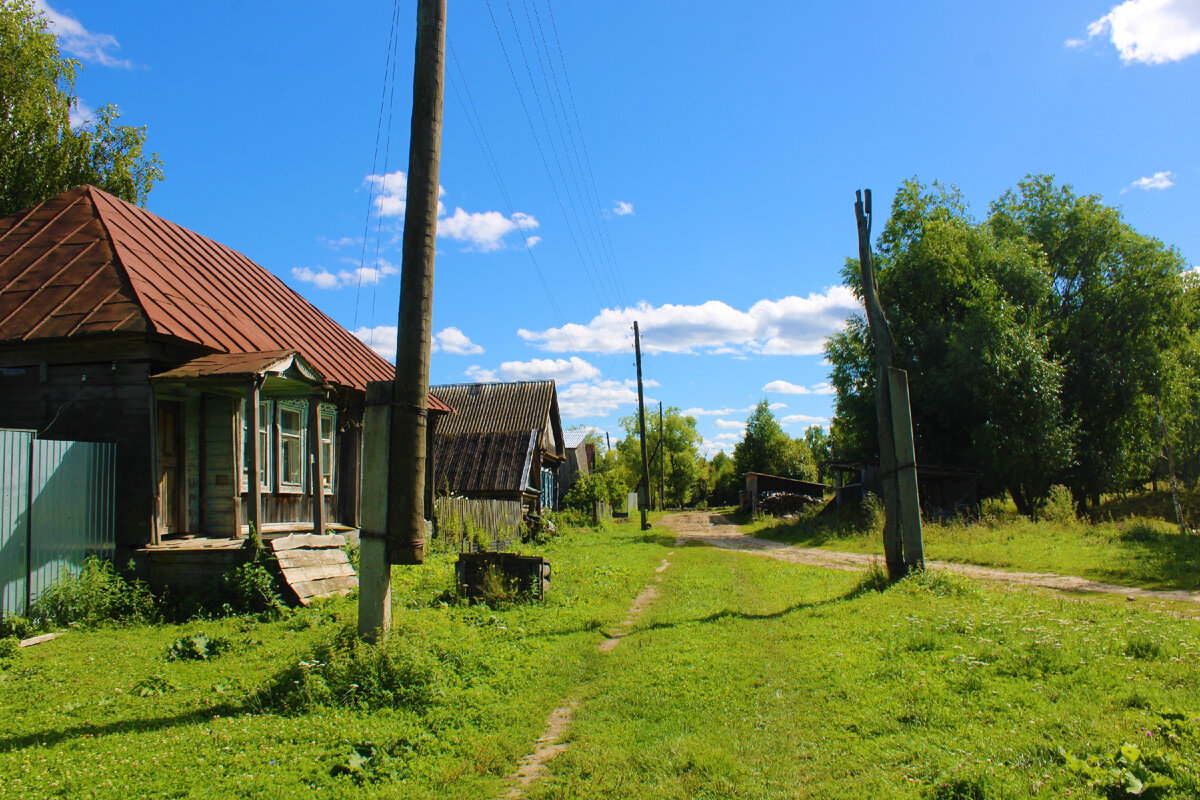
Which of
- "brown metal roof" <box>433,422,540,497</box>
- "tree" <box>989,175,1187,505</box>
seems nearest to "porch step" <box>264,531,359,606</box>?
"brown metal roof" <box>433,422,540,497</box>

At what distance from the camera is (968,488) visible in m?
27.6

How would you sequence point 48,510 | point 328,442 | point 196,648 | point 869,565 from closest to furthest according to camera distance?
point 196,648, point 48,510, point 869,565, point 328,442

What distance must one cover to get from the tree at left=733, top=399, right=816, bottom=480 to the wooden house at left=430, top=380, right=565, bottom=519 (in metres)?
33.9

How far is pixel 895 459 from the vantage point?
1214 cm

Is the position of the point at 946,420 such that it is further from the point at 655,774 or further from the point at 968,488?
the point at 655,774

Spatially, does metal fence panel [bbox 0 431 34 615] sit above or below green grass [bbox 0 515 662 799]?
above

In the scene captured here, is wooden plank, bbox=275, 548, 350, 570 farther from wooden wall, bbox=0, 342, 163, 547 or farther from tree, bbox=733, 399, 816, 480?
tree, bbox=733, 399, 816, 480

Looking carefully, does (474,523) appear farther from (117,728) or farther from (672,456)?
(672,456)

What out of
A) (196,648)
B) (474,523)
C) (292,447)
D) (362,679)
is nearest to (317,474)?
(292,447)

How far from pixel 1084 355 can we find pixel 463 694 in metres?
33.1

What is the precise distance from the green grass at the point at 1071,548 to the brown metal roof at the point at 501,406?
46.1ft

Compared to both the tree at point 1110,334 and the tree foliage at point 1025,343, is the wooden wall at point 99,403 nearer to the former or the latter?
the tree foliage at point 1025,343

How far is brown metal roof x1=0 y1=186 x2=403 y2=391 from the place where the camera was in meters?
10.9

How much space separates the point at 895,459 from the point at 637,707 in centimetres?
785
